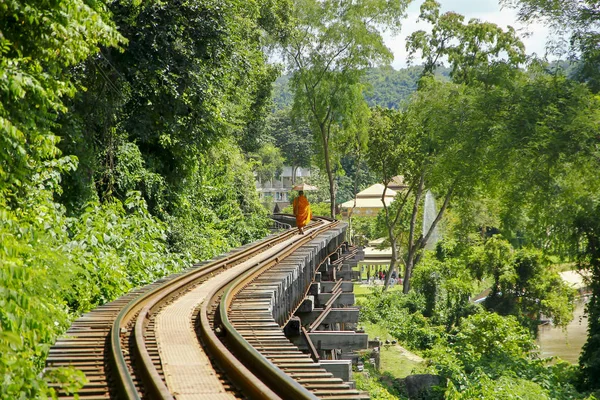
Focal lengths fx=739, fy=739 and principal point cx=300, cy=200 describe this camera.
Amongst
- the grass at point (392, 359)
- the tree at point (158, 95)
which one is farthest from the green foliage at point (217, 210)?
the grass at point (392, 359)

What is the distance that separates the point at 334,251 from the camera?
22.8 meters

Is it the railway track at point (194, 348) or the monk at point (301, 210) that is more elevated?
the monk at point (301, 210)

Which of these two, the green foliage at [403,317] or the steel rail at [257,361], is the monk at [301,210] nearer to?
the steel rail at [257,361]

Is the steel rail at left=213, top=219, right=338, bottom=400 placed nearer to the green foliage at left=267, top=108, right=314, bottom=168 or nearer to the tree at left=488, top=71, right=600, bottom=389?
the tree at left=488, top=71, right=600, bottom=389

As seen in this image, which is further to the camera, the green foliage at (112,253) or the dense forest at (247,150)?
the green foliage at (112,253)

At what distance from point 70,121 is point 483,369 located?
42.6ft

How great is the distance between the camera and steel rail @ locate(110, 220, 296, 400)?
5.74 metres

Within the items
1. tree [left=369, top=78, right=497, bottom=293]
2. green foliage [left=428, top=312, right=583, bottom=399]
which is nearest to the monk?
green foliage [left=428, top=312, right=583, bottom=399]

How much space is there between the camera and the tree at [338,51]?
39281 millimetres

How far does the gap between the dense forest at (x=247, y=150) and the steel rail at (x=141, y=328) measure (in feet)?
1.61

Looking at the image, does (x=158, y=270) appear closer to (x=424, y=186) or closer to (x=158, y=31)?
(x=158, y=31)

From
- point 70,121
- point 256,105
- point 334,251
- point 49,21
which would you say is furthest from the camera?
point 256,105

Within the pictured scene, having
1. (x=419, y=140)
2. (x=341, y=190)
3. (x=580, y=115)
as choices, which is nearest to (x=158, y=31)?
(x=580, y=115)

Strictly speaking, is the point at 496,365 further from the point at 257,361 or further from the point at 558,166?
the point at 257,361
